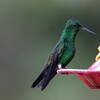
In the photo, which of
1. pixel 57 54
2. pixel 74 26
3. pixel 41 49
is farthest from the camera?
pixel 41 49

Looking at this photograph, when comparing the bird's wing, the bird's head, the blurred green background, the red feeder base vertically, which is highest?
the bird's head

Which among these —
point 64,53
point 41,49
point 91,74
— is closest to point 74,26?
point 64,53

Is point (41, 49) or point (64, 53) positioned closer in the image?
point (64, 53)

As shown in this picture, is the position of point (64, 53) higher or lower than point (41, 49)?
higher

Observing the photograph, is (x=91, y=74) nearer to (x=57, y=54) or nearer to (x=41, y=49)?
(x=57, y=54)

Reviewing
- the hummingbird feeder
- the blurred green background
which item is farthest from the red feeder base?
the blurred green background

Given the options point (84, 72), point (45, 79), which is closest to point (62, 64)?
point (45, 79)

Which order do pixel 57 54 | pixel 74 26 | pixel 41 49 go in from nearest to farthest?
Answer: pixel 74 26
pixel 57 54
pixel 41 49

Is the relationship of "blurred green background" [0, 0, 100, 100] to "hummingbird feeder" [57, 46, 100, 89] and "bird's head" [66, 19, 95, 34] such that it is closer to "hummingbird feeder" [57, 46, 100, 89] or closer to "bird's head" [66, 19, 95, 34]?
"bird's head" [66, 19, 95, 34]

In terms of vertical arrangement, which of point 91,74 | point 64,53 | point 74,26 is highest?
point 74,26

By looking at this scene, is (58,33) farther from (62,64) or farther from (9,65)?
(62,64)
